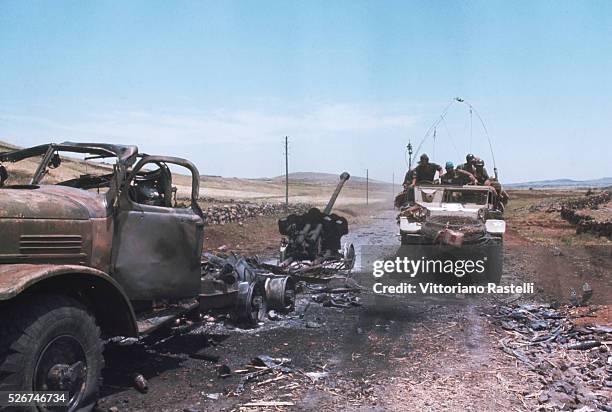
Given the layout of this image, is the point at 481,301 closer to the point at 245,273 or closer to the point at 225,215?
the point at 245,273

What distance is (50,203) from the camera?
4273 mm

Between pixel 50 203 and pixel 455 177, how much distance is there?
10.7 metres

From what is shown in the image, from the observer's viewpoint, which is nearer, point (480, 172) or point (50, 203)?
point (50, 203)

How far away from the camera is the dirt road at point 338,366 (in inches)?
185

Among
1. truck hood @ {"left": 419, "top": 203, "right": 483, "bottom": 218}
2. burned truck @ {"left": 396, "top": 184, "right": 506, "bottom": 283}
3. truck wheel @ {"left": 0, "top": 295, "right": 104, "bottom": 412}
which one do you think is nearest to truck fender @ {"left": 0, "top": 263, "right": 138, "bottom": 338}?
truck wheel @ {"left": 0, "top": 295, "right": 104, "bottom": 412}

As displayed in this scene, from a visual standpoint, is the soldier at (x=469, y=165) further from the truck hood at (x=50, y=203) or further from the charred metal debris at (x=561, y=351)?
the truck hood at (x=50, y=203)

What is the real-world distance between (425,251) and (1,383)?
27.5 ft

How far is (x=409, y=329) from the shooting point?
285 inches

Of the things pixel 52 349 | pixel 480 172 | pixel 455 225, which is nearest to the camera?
pixel 52 349

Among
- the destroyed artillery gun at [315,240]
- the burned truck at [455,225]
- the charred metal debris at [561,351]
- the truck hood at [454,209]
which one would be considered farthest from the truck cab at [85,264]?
the truck hood at [454,209]

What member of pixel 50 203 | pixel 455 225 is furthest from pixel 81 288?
pixel 455 225

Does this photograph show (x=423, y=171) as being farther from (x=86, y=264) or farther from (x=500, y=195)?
(x=86, y=264)

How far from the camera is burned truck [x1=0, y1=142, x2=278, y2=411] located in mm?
3703

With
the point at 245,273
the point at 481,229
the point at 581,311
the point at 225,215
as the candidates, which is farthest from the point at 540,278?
the point at 225,215
